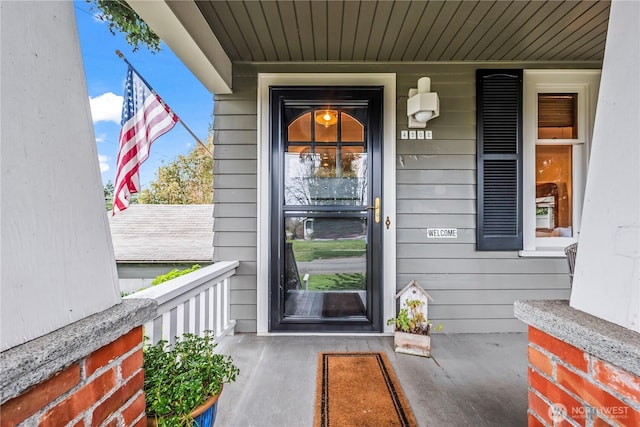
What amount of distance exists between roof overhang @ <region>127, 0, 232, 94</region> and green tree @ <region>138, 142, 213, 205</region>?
6.45m

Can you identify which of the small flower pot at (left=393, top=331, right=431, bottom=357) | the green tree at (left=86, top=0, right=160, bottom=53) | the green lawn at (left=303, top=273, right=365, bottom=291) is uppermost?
the green tree at (left=86, top=0, right=160, bottom=53)

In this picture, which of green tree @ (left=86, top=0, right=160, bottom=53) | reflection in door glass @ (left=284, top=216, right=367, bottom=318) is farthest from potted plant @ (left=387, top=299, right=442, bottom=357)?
green tree @ (left=86, top=0, right=160, bottom=53)

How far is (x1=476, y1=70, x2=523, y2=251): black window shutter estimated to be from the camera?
8.76 feet

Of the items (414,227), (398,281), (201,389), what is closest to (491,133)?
(414,227)

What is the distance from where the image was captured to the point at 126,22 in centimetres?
248

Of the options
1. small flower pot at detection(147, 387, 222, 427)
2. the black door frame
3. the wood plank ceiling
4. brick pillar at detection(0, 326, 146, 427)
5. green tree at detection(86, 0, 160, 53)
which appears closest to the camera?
brick pillar at detection(0, 326, 146, 427)

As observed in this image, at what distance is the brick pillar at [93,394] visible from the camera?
0.58 metres

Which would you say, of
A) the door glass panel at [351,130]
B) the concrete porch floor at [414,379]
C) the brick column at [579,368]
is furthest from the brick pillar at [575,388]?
the door glass panel at [351,130]

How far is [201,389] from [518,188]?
2831 mm

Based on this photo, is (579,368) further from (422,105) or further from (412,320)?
(422,105)

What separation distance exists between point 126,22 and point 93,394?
2865 mm

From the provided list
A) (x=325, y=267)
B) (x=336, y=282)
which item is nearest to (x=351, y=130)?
(x=325, y=267)

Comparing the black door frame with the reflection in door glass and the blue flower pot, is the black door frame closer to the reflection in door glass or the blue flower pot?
the reflection in door glass

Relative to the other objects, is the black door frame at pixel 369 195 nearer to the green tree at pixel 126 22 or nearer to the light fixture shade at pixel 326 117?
the light fixture shade at pixel 326 117
